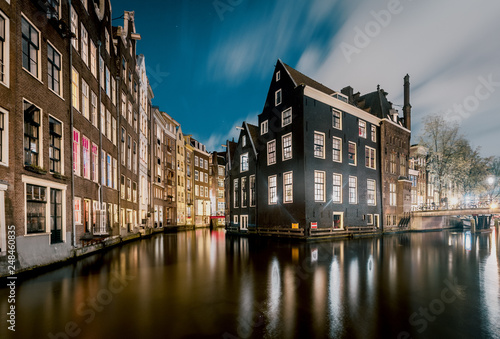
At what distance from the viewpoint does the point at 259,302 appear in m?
6.94

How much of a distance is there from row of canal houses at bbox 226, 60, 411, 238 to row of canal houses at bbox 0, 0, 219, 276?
14087 millimetres

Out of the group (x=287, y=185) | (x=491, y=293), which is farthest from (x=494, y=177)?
(x=491, y=293)

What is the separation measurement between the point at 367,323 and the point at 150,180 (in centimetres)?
3652

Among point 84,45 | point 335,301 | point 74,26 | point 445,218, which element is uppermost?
point 74,26

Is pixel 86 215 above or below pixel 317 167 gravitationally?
below

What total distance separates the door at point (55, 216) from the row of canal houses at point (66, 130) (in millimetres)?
53

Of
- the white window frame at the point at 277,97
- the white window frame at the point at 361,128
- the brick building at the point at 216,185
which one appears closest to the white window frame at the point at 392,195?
the white window frame at the point at 361,128

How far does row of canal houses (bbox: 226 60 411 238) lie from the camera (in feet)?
86.0

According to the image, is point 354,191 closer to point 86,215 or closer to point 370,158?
point 370,158

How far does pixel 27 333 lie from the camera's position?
17.3ft

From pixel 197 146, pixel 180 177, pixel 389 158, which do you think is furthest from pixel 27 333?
pixel 197 146

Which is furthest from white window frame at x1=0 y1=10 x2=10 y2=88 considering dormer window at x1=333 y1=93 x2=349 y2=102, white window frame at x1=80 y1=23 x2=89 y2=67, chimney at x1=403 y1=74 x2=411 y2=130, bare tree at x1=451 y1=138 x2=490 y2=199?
bare tree at x1=451 y1=138 x2=490 y2=199

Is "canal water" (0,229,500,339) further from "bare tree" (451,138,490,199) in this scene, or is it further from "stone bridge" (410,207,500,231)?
"bare tree" (451,138,490,199)

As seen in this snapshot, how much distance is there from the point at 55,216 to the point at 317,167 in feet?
70.2
